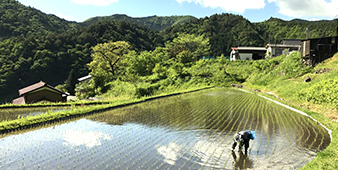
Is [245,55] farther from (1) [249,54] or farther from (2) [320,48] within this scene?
(2) [320,48]

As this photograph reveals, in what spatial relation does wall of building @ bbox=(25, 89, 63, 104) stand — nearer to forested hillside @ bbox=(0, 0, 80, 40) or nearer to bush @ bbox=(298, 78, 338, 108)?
bush @ bbox=(298, 78, 338, 108)

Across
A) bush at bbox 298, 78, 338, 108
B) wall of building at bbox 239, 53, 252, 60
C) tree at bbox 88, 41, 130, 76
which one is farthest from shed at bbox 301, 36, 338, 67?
tree at bbox 88, 41, 130, 76

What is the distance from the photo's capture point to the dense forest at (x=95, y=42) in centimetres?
4515

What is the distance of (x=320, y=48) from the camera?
19.3 metres

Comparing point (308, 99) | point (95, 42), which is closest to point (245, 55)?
point (308, 99)

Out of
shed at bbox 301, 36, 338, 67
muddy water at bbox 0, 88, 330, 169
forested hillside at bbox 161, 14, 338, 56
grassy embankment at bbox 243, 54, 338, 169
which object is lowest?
muddy water at bbox 0, 88, 330, 169

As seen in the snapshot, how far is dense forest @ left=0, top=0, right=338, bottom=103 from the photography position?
148ft

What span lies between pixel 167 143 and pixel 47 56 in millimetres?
62093

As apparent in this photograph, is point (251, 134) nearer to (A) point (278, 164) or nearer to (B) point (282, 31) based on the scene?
(A) point (278, 164)

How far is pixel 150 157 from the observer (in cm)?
682

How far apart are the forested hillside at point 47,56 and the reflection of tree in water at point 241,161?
185 feet

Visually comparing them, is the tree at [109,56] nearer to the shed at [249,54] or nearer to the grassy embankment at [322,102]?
the shed at [249,54]

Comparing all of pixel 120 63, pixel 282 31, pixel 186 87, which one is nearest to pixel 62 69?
pixel 120 63

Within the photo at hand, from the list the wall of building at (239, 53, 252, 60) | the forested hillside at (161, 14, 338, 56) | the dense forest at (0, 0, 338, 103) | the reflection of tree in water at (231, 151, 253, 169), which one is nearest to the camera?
the reflection of tree in water at (231, 151, 253, 169)
